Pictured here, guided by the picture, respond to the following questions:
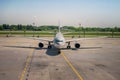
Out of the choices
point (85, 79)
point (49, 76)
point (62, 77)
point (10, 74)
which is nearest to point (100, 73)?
point (85, 79)

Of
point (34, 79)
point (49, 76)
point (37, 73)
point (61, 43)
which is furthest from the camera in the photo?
point (61, 43)

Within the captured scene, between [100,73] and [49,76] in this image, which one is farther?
[100,73]

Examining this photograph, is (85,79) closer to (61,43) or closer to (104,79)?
(104,79)

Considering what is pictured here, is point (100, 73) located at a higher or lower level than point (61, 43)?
lower

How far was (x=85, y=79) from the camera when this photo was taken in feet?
52.8

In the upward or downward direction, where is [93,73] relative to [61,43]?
downward

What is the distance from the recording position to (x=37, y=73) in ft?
59.4

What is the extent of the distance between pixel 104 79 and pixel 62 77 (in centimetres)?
445

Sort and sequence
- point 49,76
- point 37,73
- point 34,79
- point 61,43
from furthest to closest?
point 61,43
point 37,73
point 49,76
point 34,79

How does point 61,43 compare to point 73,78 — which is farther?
point 61,43

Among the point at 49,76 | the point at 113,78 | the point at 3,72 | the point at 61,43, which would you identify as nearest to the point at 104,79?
the point at 113,78

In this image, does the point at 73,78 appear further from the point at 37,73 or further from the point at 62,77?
the point at 37,73

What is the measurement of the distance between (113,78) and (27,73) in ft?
31.8

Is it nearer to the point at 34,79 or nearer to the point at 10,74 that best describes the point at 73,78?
the point at 34,79
